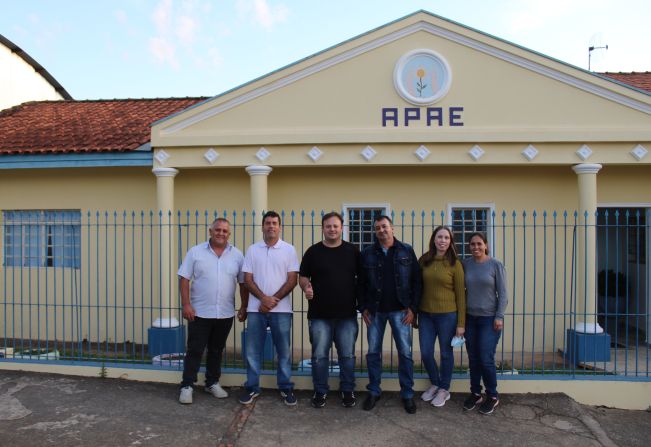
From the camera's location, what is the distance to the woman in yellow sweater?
4609mm

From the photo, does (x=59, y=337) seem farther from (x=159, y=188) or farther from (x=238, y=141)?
(x=238, y=141)

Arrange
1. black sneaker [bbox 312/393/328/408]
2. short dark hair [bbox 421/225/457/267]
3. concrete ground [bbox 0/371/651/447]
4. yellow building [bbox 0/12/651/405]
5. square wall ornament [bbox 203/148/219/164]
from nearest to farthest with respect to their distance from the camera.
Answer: concrete ground [bbox 0/371/651/447] < short dark hair [bbox 421/225/457/267] < black sneaker [bbox 312/393/328/408] < yellow building [bbox 0/12/651/405] < square wall ornament [bbox 203/148/219/164]

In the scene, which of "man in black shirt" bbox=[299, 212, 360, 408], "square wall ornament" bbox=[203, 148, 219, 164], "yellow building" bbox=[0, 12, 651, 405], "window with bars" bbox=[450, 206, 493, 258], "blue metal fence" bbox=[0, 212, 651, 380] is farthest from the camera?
"window with bars" bbox=[450, 206, 493, 258]

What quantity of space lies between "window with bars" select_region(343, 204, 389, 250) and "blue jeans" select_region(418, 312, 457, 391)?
2.97m

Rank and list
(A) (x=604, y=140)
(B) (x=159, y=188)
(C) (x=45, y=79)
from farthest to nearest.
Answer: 1. (C) (x=45, y=79)
2. (B) (x=159, y=188)
3. (A) (x=604, y=140)

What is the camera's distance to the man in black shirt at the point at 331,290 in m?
4.52

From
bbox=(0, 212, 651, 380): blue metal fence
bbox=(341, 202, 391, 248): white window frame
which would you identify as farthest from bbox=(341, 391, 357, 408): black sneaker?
bbox=(341, 202, 391, 248): white window frame

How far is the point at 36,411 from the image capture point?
479 centimetres

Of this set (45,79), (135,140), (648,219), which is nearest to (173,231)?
(135,140)

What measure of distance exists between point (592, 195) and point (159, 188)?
5.99 m

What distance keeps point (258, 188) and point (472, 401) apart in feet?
12.8

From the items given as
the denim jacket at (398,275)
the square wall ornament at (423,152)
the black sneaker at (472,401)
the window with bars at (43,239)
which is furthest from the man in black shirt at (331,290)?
the window with bars at (43,239)

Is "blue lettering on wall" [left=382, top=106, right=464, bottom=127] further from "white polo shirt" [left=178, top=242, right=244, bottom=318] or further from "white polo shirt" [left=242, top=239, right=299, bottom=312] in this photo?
"white polo shirt" [left=178, top=242, right=244, bottom=318]

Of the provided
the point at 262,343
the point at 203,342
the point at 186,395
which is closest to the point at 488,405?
the point at 262,343
